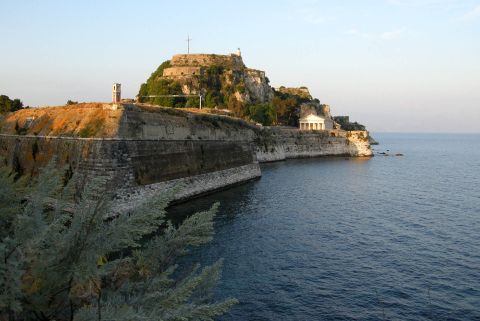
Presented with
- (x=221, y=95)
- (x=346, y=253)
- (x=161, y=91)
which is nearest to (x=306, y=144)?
(x=221, y=95)

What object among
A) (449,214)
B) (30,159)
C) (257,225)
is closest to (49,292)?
(257,225)

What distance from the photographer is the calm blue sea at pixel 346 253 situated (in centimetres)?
1545

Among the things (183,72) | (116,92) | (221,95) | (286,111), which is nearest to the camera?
(116,92)

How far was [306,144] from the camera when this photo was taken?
264ft

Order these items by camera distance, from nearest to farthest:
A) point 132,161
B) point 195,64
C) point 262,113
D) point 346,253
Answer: point 346,253
point 132,161
point 262,113
point 195,64

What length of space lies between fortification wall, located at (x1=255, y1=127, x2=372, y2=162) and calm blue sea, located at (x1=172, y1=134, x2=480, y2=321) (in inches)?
1109

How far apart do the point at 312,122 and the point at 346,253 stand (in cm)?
7379

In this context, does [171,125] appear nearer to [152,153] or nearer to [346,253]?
[152,153]

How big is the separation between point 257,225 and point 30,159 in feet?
63.8

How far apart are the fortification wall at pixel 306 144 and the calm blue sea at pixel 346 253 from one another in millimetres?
28175

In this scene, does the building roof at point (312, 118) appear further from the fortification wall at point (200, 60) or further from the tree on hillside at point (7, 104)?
the tree on hillside at point (7, 104)

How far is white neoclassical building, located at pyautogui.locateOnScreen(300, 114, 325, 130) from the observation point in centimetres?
9194

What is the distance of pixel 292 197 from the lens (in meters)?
37.3

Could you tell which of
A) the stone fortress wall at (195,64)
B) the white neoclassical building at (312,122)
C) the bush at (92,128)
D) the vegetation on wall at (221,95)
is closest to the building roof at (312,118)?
the white neoclassical building at (312,122)
